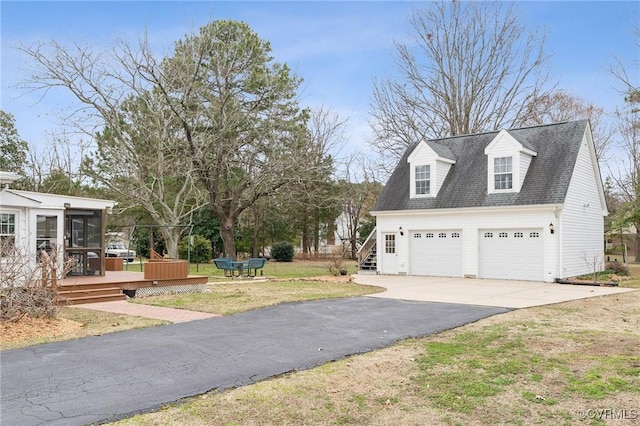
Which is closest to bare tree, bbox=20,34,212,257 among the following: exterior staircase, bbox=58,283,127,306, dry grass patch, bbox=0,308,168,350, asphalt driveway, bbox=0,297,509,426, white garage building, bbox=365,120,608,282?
exterior staircase, bbox=58,283,127,306

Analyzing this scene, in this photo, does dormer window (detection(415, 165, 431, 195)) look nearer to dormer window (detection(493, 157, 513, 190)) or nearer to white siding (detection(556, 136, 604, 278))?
dormer window (detection(493, 157, 513, 190))

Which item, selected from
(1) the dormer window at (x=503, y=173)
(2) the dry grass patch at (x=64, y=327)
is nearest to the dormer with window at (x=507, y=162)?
(1) the dormer window at (x=503, y=173)

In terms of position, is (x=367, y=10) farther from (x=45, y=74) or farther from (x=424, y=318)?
(x=45, y=74)

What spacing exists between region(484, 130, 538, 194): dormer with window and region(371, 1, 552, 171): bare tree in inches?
406

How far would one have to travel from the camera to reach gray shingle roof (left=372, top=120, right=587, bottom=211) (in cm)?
1903

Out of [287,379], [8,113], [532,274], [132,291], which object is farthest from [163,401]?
[8,113]

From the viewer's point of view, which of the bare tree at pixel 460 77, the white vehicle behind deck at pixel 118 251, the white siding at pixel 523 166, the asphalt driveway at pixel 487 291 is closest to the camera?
the asphalt driveway at pixel 487 291

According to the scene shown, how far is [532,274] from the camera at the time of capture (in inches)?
747

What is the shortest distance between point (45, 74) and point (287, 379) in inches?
826

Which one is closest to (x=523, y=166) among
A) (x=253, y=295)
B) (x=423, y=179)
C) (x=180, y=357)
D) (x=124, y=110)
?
(x=423, y=179)

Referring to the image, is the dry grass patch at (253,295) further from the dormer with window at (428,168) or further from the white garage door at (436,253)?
the dormer with window at (428,168)

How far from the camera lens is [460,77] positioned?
3042cm

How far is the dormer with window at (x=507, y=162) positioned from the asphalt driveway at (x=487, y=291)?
12.7 feet

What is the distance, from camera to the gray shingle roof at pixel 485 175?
19.0 metres
